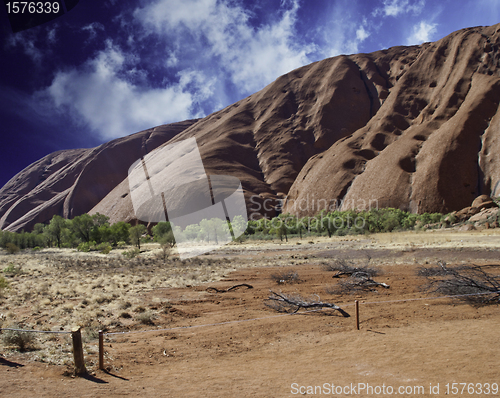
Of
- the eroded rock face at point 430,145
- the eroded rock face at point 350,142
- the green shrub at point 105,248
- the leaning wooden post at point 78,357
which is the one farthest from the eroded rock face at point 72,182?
the leaning wooden post at point 78,357

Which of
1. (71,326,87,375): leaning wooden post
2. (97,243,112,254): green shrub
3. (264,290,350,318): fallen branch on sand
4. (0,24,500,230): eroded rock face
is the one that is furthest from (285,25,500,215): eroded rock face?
(71,326,87,375): leaning wooden post

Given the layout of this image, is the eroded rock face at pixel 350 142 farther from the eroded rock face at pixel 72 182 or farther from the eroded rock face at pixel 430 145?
the eroded rock face at pixel 72 182

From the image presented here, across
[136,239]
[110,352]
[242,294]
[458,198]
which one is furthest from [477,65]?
[110,352]

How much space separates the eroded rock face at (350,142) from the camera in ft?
183

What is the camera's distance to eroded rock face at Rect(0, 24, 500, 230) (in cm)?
5581

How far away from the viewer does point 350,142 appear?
249 feet

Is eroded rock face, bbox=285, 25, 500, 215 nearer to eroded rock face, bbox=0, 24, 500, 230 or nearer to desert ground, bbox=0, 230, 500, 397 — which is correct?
eroded rock face, bbox=0, 24, 500, 230

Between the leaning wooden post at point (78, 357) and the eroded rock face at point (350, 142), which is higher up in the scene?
the eroded rock face at point (350, 142)

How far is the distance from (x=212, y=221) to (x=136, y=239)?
48.6ft

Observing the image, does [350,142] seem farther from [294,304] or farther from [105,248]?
[294,304]

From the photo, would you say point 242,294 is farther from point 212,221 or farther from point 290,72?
point 290,72

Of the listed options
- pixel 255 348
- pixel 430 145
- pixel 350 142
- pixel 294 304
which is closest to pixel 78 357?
pixel 255 348

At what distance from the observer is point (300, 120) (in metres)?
103

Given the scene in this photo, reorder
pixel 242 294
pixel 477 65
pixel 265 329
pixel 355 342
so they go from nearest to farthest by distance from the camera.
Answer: pixel 355 342, pixel 265 329, pixel 242 294, pixel 477 65
